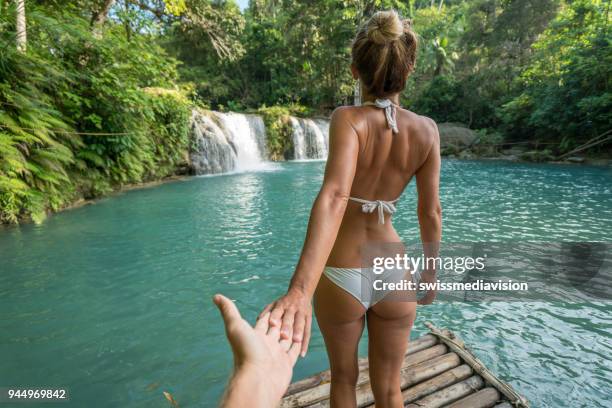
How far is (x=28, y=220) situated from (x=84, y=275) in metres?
3.69

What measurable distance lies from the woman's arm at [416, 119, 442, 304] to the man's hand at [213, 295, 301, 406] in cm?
103

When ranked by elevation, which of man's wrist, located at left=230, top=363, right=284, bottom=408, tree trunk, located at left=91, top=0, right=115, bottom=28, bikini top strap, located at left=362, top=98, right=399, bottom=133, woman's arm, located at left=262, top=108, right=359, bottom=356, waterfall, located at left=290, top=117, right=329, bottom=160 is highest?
tree trunk, located at left=91, top=0, right=115, bottom=28

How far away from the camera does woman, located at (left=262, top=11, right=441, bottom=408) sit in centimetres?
119

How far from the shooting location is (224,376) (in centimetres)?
307

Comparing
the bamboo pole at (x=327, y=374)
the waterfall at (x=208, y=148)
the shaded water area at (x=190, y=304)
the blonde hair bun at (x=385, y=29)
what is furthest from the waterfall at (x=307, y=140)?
the blonde hair bun at (x=385, y=29)

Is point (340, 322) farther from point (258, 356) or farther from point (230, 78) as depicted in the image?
point (230, 78)

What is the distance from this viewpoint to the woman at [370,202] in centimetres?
119

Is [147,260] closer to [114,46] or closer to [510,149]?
[114,46]

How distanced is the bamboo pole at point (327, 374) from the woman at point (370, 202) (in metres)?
0.80

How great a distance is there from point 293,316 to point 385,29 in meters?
1.06

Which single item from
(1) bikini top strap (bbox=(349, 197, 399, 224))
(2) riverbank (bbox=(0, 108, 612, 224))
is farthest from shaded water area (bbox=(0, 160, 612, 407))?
(1) bikini top strap (bbox=(349, 197, 399, 224))

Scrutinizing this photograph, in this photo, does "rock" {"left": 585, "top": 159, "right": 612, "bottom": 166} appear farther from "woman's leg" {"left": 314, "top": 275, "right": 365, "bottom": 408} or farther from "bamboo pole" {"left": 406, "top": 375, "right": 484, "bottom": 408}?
"woman's leg" {"left": 314, "top": 275, "right": 365, "bottom": 408}

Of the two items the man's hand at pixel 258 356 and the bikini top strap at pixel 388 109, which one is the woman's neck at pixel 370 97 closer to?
the bikini top strap at pixel 388 109

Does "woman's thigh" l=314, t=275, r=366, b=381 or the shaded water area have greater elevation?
"woman's thigh" l=314, t=275, r=366, b=381
